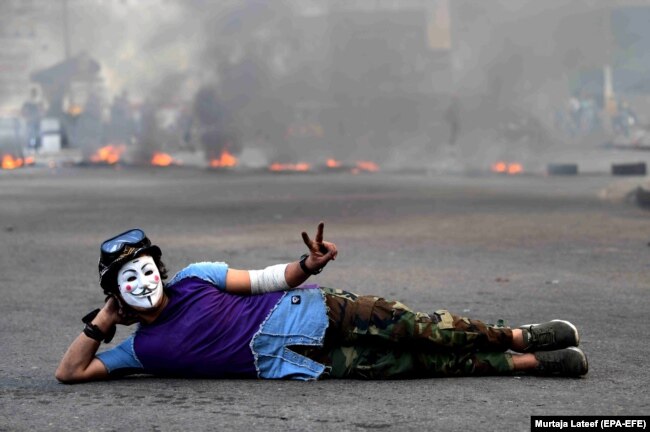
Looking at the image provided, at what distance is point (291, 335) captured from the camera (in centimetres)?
569

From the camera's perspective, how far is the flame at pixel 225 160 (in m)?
36.1

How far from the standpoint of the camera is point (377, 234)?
14.0 metres

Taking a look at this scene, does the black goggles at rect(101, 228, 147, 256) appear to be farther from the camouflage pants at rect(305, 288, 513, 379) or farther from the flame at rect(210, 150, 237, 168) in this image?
the flame at rect(210, 150, 237, 168)

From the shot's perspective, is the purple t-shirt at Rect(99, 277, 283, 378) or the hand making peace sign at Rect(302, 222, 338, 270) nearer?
the hand making peace sign at Rect(302, 222, 338, 270)

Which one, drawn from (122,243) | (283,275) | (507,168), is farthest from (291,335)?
(507,168)

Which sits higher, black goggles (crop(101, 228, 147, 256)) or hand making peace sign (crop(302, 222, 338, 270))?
black goggles (crop(101, 228, 147, 256))

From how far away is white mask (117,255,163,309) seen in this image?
219 inches

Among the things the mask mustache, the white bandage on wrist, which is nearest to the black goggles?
the mask mustache

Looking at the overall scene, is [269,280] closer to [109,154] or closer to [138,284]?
[138,284]

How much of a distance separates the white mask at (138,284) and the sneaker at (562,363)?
1688mm

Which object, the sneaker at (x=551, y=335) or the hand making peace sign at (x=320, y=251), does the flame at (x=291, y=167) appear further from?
the hand making peace sign at (x=320, y=251)

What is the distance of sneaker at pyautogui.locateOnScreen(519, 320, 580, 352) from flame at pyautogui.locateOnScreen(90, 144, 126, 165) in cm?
3115

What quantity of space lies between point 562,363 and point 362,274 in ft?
15.6

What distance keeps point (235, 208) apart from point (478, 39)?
27375mm
